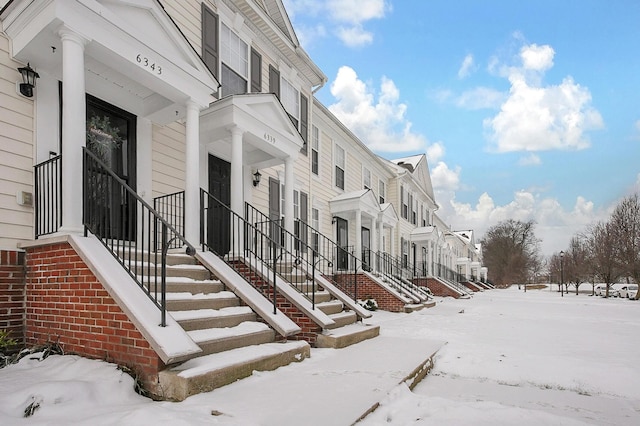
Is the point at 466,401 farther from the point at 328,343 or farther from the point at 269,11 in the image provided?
the point at 269,11

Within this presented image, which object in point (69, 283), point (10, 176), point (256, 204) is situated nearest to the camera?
point (69, 283)

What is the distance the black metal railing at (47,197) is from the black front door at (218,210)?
3106 millimetres

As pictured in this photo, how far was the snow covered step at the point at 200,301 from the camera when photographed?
4309 millimetres

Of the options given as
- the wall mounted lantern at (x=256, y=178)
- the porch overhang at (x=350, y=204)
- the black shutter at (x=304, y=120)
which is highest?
the black shutter at (x=304, y=120)

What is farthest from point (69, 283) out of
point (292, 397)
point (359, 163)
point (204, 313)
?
point (359, 163)

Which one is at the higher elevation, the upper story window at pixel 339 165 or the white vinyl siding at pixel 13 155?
the upper story window at pixel 339 165

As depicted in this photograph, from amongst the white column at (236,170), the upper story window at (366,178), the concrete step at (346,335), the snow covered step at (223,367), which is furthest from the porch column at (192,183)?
the upper story window at (366,178)

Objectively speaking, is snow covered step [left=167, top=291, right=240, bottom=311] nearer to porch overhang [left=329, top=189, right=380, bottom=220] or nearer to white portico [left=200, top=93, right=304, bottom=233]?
white portico [left=200, top=93, right=304, bottom=233]

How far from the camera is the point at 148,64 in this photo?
16.8 feet

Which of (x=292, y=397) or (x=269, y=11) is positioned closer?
(x=292, y=397)

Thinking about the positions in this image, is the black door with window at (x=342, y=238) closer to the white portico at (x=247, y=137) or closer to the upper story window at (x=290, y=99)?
the upper story window at (x=290, y=99)

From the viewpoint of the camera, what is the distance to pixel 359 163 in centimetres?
1702

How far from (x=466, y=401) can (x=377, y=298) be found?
831cm

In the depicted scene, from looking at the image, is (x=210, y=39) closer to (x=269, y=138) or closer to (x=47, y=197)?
(x=269, y=138)
